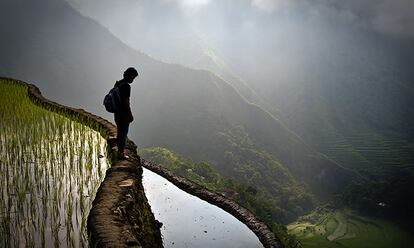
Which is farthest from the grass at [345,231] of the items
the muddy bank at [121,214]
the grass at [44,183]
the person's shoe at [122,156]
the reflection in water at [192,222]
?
the muddy bank at [121,214]

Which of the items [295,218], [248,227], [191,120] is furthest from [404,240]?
[248,227]

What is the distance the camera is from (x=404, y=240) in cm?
12000

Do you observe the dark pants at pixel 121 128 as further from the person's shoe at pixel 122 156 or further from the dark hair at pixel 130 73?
the dark hair at pixel 130 73

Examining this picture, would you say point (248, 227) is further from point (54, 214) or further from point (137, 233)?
point (54, 214)

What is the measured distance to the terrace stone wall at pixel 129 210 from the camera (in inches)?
194

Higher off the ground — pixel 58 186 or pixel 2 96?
pixel 2 96

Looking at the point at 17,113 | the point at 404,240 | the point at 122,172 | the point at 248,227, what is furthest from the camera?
the point at 404,240

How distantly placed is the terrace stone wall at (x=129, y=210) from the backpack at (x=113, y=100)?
1323 millimetres

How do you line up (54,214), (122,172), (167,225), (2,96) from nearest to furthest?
(54,214), (122,172), (167,225), (2,96)

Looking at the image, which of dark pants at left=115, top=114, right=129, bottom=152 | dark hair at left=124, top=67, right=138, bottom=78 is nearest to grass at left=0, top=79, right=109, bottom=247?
dark pants at left=115, top=114, right=129, bottom=152

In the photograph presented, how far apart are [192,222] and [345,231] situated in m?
133

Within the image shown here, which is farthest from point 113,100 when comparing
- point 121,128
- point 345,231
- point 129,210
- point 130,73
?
point 345,231

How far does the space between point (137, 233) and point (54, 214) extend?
5.47ft

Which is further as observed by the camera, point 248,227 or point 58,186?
point 248,227
